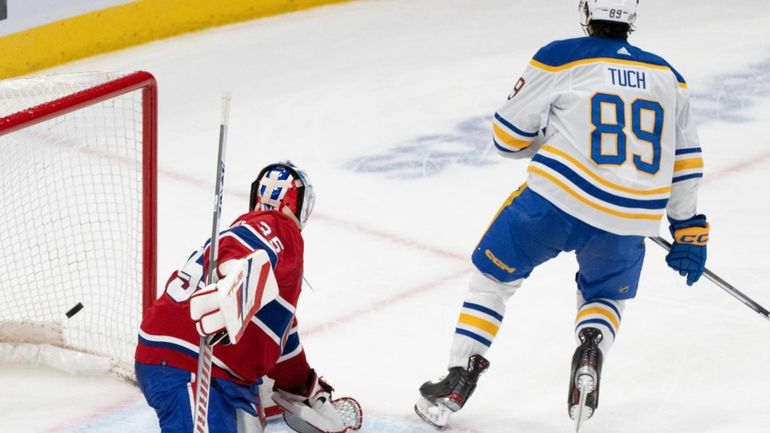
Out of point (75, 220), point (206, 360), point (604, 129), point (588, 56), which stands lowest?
point (75, 220)

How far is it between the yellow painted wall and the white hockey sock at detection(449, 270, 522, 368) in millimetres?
2900

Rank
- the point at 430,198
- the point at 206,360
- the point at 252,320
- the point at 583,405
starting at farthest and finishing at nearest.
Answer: the point at 430,198, the point at 583,405, the point at 252,320, the point at 206,360

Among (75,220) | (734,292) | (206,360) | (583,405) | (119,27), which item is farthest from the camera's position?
(119,27)

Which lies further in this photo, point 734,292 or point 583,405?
point 734,292

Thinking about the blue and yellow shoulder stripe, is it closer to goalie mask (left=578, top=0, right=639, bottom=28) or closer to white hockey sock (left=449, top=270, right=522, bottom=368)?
goalie mask (left=578, top=0, right=639, bottom=28)

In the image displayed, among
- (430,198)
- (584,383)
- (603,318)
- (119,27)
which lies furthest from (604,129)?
(119,27)

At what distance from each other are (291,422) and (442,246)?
1.26 meters

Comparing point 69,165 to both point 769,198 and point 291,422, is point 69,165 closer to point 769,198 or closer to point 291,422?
point 291,422

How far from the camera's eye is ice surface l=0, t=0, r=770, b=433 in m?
3.22

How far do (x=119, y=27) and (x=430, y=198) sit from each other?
1.87 m

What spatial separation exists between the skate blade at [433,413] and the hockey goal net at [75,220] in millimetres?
692

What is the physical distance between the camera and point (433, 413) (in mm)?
3008

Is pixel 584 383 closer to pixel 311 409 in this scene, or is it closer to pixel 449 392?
pixel 449 392

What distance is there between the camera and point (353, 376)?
332 cm
